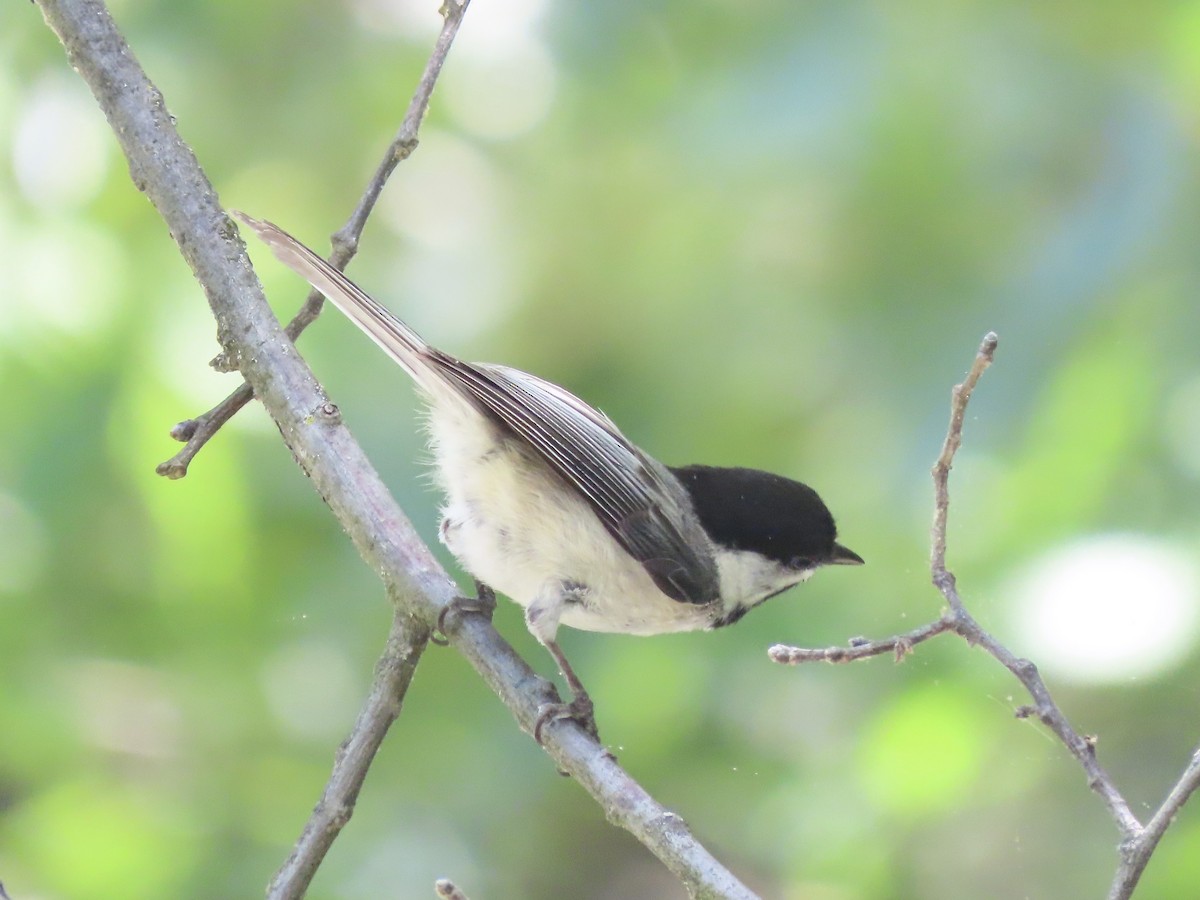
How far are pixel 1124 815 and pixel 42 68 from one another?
12.3ft

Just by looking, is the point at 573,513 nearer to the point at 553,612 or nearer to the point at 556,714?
the point at 553,612

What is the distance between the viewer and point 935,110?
3.97 m

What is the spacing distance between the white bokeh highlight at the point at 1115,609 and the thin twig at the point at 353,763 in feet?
5.23

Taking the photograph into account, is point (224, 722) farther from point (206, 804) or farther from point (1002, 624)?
point (1002, 624)

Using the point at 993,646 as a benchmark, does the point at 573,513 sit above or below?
above

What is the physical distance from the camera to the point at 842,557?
2762 millimetres

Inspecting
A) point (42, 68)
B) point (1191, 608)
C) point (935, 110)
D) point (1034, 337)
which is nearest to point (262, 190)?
point (42, 68)

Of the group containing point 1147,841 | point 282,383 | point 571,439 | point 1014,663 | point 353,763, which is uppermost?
point 571,439

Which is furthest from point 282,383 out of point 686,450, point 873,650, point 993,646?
point 686,450

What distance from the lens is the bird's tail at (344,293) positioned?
6.96 feet

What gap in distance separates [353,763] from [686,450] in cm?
205

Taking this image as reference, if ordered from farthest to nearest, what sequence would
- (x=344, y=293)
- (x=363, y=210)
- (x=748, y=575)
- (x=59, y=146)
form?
1. (x=59, y=146)
2. (x=748, y=575)
3. (x=363, y=210)
4. (x=344, y=293)

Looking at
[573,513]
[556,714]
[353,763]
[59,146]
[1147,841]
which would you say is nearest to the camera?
[1147,841]

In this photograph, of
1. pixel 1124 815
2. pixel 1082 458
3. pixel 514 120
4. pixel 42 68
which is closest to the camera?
pixel 1124 815
